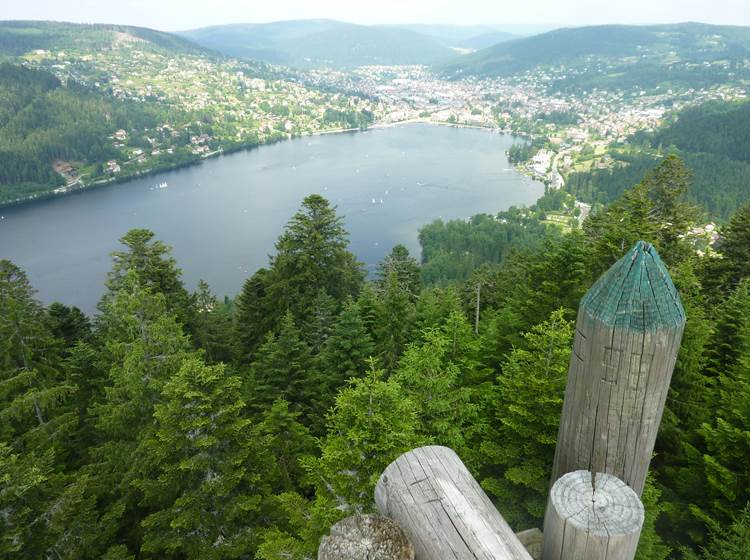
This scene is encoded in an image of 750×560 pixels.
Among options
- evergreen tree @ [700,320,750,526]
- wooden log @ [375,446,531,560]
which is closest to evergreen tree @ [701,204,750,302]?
evergreen tree @ [700,320,750,526]

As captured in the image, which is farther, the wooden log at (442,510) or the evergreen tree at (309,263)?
the evergreen tree at (309,263)

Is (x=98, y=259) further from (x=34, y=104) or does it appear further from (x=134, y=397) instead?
(x=34, y=104)

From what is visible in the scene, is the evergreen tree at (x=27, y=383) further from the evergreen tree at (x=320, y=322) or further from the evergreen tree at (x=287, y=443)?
the evergreen tree at (x=320, y=322)

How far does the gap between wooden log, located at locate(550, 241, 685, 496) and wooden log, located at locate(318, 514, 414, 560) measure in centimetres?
83

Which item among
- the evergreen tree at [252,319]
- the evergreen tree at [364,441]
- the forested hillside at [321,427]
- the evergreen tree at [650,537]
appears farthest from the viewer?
the evergreen tree at [252,319]

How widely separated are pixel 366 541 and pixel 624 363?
110cm

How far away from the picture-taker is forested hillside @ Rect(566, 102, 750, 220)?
3639 inches

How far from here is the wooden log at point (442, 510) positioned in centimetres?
163

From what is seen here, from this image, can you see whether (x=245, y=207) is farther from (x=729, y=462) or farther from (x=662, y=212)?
(x=729, y=462)

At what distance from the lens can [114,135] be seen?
150m

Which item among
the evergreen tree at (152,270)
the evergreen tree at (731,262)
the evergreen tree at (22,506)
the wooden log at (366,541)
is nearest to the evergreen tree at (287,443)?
the evergreen tree at (22,506)

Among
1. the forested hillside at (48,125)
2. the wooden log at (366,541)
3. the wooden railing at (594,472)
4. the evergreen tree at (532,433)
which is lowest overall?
the forested hillside at (48,125)

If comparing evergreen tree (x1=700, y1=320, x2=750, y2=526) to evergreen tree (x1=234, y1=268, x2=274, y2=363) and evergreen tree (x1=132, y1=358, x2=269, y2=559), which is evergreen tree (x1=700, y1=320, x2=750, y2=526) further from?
evergreen tree (x1=234, y1=268, x2=274, y2=363)

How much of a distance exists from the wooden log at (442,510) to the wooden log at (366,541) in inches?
3.3
